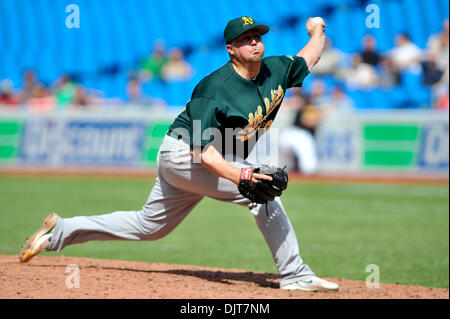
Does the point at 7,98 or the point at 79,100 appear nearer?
the point at 79,100

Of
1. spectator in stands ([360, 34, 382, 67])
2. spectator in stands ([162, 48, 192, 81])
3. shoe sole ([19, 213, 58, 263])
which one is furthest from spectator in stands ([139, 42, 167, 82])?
shoe sole ([19, 213, 58, 263])

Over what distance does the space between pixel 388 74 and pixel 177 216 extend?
480 inches

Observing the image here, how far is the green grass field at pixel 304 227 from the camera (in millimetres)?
7672

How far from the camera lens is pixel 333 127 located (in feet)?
51.0

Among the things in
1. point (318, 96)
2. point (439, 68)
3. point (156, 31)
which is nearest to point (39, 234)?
point (318, 96)

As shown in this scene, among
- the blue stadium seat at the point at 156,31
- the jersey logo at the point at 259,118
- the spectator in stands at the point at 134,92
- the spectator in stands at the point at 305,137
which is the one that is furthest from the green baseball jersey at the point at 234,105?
the spectator in stands at the point at 134,92

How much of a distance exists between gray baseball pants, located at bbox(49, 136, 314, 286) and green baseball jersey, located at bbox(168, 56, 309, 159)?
20cm

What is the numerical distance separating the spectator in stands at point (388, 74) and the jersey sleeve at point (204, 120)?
12394 millimetres

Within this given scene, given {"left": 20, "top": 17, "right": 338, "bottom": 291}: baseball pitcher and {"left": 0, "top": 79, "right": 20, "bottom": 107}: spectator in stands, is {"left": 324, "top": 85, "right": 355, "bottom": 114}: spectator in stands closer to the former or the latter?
{"left": 0, "top": 79, "right": 20, "bottom": 107}: spectator in stands

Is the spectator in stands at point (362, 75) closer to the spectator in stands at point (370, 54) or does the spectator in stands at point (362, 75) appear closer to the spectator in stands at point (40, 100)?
the spectator in stands at point (370, 54)

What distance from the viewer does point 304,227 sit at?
10.0 meters

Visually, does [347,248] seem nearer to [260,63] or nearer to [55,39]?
[260,63]

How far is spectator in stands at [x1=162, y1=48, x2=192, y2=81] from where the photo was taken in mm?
19375

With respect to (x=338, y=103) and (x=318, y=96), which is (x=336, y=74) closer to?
(x=338, y=103)
